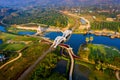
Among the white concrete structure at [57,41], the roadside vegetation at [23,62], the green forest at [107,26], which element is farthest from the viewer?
the green forest at [107,26]

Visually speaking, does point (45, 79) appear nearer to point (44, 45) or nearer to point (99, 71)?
point (99, 71)

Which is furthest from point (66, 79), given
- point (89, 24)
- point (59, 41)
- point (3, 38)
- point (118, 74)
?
point (89, 24)

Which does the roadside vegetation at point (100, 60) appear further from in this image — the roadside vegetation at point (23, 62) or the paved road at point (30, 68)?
the roadside vegetation at point (23, 62)

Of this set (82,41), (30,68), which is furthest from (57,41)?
(30,68)

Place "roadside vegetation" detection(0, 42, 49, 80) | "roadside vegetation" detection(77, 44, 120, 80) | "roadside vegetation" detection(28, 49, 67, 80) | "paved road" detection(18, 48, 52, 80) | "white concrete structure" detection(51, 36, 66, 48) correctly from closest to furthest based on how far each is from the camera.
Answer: "roadside vegetation" detection(28, 49, 67, 80) → "paved road" detection(18, 48, 52, 80) → "roadside vegetation" detection(0, 42, 49, 80) → "roadside vegetation" detection(77, 44, 120, 80) → "white concrete structure" detection(51, 36, 66, 48)

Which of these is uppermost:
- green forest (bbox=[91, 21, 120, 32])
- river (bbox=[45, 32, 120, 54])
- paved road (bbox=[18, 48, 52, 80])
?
green forest (bbox=[91, 21, 120, 32])

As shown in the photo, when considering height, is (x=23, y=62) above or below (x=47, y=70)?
above

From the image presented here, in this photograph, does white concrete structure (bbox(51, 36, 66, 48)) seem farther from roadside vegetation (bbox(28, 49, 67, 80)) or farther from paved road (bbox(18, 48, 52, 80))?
roadside vegetation (bbox(28, 49, 67, 80))

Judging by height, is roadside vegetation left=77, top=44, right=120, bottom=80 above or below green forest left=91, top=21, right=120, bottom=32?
below

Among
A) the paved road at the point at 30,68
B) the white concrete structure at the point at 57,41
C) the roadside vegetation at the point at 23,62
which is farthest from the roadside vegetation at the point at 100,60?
the roadside vegetation at the point at 23,62

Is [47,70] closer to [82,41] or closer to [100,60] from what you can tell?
[100,60]

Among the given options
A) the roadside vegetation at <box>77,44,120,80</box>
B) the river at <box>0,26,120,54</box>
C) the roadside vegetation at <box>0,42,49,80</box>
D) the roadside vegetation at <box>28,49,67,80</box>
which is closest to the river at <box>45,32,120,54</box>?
the river at <box>0,26,120,54</box>
